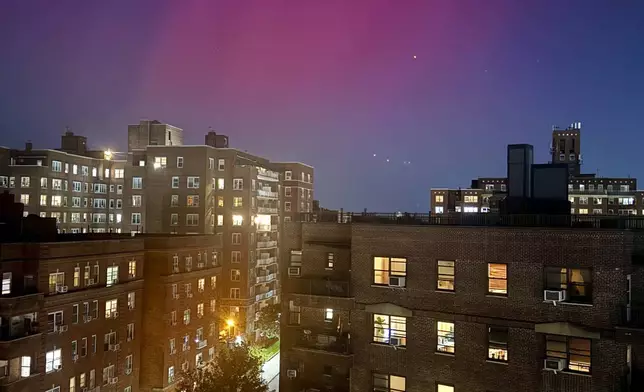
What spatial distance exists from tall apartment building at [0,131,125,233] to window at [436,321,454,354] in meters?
72.8

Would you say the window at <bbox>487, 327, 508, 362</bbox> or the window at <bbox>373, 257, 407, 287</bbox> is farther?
the window at <bbox>373, 257, 407, 287</bbox>

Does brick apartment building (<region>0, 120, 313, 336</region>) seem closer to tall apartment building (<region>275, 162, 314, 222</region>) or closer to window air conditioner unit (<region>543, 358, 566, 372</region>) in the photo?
tall apartment building (<region>275, 162, 314, 222</region>)

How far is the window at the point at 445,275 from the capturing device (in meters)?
26.0

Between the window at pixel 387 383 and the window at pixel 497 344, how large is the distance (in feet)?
16.3

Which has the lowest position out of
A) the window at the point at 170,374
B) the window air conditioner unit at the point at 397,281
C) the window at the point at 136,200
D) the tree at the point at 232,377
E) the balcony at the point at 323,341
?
the window at the point at 170,374

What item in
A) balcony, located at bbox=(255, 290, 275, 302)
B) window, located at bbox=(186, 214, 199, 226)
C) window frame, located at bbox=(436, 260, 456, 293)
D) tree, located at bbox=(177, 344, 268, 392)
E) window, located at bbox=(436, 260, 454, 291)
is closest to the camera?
window frame, located at bbox=(436, 260, 456, 293)

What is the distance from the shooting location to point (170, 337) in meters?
51.3

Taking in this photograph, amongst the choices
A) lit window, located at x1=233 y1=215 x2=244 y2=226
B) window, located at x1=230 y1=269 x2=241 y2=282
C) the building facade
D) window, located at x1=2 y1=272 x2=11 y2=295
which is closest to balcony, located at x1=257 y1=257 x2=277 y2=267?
window, located at x1=230 y1=269 x2=241 y2=282

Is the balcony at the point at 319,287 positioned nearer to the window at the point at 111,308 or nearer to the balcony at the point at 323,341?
the balcony at the point at 323,341

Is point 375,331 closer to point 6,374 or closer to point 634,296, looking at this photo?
point 634,296

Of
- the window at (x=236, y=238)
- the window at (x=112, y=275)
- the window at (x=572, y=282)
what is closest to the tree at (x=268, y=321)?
the window at (x=236, y=238)

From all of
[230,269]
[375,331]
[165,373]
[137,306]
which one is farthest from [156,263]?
[375,331]

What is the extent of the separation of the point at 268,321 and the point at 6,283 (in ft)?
142

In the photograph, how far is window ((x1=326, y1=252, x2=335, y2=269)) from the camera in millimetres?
30781
